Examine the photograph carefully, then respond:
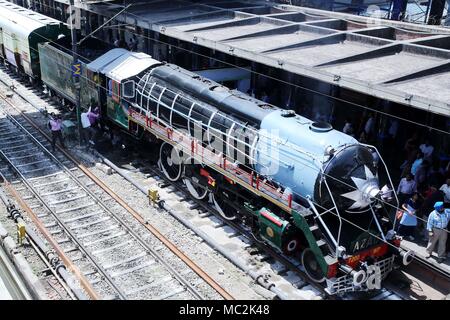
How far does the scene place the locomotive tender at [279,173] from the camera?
1022cm

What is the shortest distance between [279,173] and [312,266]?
2.27 m

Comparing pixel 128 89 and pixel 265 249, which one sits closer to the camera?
pixel 265 249

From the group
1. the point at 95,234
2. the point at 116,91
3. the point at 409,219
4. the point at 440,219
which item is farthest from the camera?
the point at 116,91

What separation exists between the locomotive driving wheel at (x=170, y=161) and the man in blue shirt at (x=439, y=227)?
23.5ft

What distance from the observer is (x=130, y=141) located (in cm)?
1720

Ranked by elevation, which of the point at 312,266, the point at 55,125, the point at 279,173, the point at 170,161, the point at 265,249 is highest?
the point at 279,173

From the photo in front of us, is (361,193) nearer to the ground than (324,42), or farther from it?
nearer to the ground

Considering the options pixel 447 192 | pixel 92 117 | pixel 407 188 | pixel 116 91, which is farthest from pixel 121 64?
pixel 447 192

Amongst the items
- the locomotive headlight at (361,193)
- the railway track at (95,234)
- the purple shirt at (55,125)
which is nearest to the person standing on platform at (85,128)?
the purple shirt at (55,125)

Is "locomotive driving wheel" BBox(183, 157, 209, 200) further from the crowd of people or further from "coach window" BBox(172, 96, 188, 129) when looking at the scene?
the crowd of people

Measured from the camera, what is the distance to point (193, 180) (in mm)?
14133

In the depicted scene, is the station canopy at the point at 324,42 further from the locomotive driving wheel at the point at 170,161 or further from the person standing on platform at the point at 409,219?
the locomotive driving wheel at the point at 170,161

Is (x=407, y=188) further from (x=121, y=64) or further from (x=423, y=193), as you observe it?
(x=121, y=64)

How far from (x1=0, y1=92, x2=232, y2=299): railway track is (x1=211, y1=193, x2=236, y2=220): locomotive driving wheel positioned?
6.95 ft
